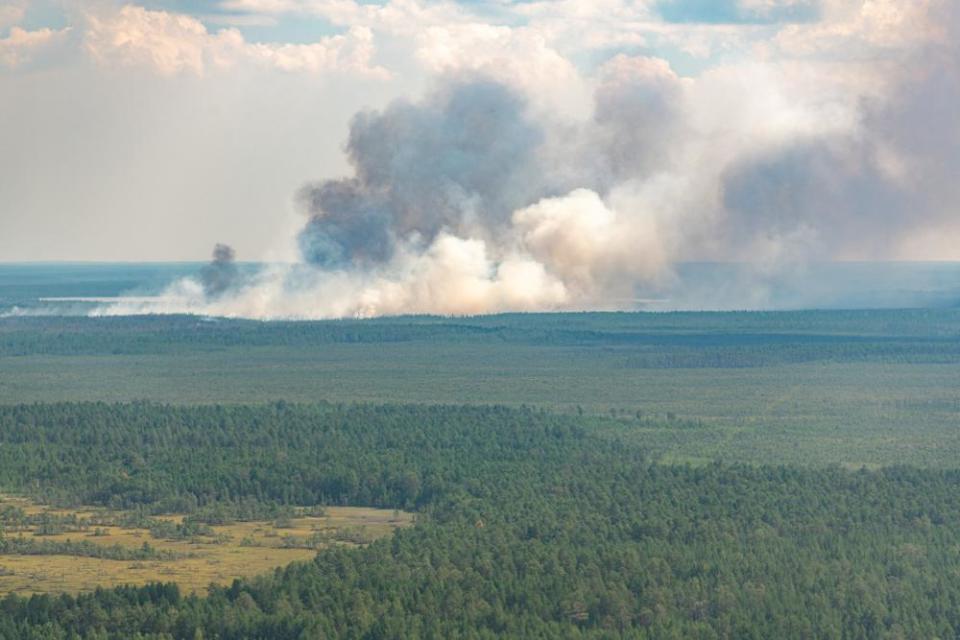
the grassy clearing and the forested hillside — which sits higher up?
the forested hillside

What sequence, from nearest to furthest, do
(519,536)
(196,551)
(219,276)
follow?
(519,536)
(196,551)
(219,276)

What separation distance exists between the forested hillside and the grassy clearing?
239 cm

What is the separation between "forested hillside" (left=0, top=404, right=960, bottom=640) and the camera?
5412cm

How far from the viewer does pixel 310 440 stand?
309 feet

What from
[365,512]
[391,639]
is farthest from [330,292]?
[391,639]

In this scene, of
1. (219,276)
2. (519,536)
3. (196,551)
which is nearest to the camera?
(519,536)

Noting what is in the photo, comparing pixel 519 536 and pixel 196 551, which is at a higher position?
pixel 519 536

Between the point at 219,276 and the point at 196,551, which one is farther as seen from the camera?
the point at 219,276

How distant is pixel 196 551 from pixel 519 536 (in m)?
10.6

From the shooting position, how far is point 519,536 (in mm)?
66062

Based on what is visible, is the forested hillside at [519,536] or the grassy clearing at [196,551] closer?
the forested hillside at [519,536]

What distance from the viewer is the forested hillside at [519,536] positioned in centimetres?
5412

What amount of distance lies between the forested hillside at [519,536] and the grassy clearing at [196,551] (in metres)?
2.39

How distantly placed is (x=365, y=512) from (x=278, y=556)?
10.1 meters
